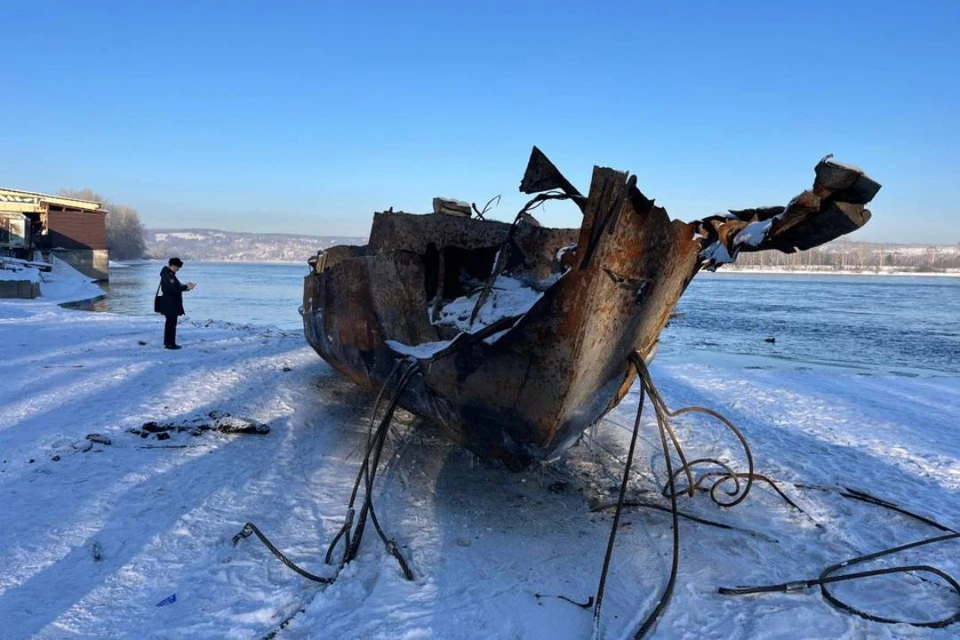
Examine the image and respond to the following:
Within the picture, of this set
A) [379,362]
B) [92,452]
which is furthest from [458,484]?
[92,452]

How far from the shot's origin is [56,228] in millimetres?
33062

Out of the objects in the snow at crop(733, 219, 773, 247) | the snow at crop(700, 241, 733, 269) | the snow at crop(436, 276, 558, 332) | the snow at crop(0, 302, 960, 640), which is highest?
the snow at crop(733, 219, 773, 247)

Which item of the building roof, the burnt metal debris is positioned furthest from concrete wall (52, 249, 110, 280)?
the burnt metal debris

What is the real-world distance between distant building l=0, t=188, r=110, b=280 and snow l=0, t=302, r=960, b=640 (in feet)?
92.0

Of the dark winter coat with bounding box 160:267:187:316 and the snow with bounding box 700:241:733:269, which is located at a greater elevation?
the snow with bounding box 700:241:733:269

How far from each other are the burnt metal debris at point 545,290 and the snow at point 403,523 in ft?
2.33

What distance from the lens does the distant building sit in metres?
28.6

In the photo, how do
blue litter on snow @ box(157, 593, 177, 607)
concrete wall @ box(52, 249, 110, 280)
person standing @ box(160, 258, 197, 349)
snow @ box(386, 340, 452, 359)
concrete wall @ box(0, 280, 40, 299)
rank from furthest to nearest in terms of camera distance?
concrete wall @ box(52, 249, 110, 280)
concrete wall @ box(0, 280, 40, 299)
person standing @ box(160, 258, 197, 349)
snow @ box(386, 340, 452, 359)
blue litter on snow @ box(157, 593, 177, 607)

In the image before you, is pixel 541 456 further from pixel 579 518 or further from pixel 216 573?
pixel 216 573

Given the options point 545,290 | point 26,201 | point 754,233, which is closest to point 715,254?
point 754,233

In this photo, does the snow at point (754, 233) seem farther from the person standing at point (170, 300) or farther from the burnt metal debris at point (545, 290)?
the person standing at point (170, 300)

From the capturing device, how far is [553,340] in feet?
11.2

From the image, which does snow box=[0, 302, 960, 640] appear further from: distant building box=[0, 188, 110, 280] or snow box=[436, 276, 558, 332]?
distant building box=[0, 188, 110, 280]

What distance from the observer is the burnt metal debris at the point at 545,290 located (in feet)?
10.3
